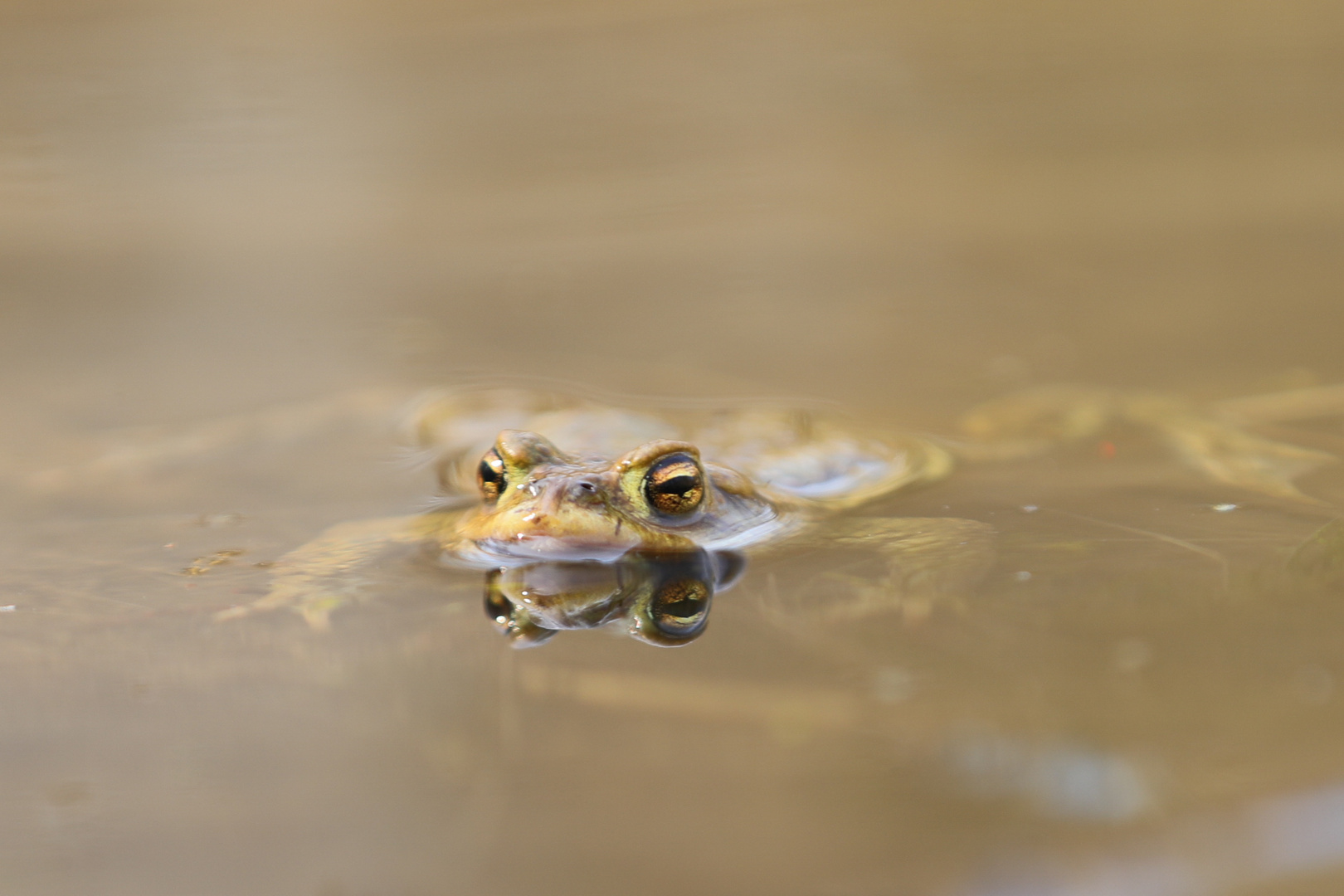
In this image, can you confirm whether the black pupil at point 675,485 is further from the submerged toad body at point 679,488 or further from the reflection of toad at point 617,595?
the reflection of toad at point 617,595

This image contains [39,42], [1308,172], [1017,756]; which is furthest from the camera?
[39,42]

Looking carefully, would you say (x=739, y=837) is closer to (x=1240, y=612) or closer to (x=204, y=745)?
(x=204, y=745)

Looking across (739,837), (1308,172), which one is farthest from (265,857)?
(1308,172)

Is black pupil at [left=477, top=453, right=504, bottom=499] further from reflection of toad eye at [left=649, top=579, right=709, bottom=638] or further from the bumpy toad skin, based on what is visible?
reflection of toad eye at [left=649, top=579, right=709, bottom=638]

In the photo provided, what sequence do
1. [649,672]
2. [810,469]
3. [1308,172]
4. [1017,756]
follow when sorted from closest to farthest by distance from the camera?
[1017,756] < [649,672] < [810,469] < [1308,172]

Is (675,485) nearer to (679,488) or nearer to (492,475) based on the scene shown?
(679,488)

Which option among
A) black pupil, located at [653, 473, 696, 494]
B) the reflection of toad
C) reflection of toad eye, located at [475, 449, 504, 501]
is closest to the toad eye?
black pupil, located at [653, 473, 696, 494]

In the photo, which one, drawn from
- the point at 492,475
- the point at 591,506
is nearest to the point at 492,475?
the point at 492,475

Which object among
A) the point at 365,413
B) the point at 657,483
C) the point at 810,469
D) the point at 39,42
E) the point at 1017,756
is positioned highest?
the point at 39,42

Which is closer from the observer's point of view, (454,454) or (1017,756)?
(1017,756)
